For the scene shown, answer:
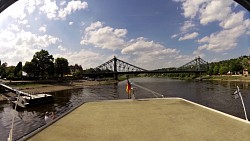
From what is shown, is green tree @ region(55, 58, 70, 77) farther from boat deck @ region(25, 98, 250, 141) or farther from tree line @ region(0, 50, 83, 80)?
boat deck @ region(25, 98, 250, 141)

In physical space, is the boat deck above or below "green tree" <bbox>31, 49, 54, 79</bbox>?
below

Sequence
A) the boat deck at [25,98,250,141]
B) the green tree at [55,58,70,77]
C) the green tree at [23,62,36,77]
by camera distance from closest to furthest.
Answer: the boat deck at [25,98,250,141], the green tree at [23,62,36,77], the green tree at [55,58,70,77]

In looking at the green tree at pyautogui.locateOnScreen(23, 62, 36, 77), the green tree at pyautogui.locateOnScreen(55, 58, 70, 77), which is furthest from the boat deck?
the green tree at pyautogui.locateOnScreen(55, 58, 70, 77)

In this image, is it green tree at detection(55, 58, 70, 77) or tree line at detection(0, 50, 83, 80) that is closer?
tree line at detection(0, 50, 83, 80)

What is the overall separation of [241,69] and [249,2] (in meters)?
160

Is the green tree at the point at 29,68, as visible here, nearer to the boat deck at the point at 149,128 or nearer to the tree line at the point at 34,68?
the tree line at the point at 34,68

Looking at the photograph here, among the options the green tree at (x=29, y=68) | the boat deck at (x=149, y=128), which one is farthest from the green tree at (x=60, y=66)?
the boat deck at (x=149, y=128)

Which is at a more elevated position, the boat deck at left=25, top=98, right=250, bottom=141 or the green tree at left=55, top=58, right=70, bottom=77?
the green tree at left=55, top=58, right=70, bottom=77

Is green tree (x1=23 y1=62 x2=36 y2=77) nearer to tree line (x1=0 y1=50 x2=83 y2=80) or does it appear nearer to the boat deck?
tree line (x1=0 y1=50 x2=83 y2=80)

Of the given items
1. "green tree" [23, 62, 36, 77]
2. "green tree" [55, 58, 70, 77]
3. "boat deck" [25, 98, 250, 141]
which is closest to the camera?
"boat deck" [25, 98, 250, 141]

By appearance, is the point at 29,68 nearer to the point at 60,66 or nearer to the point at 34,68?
the point at 34,68

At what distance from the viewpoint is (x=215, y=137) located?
11.3 meters

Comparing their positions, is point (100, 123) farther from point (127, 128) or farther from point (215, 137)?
point (215, 137)

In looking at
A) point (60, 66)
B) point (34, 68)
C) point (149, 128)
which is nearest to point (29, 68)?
point (34, 68)
